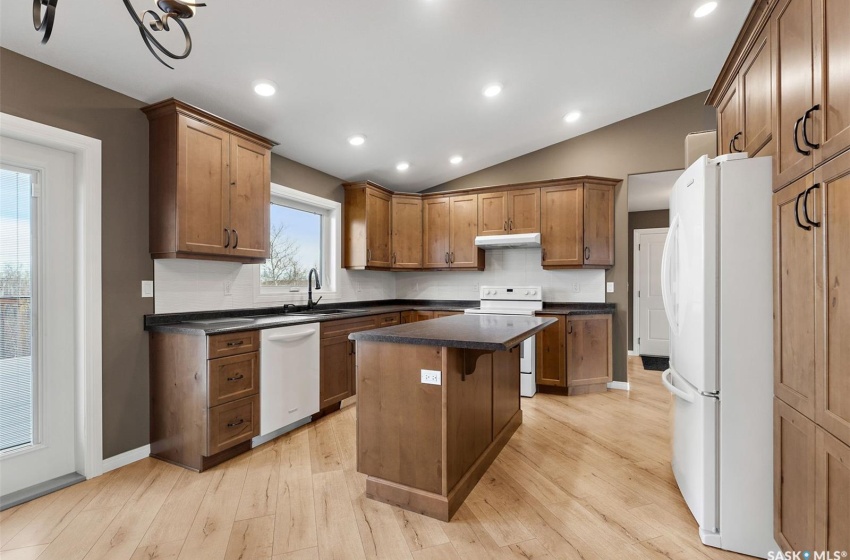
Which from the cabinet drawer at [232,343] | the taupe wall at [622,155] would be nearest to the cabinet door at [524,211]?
the taupe wall at [622,155]

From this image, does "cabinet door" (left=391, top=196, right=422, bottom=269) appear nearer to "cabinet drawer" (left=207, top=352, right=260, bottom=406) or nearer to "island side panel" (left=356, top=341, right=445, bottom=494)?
"cabinet drawer" (left=207, top=352, right=260, bottom=406)

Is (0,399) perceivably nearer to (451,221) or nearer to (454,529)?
(454,529)

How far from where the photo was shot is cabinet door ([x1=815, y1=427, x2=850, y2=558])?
3.77 ft

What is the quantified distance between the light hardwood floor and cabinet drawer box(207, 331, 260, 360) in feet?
2.43

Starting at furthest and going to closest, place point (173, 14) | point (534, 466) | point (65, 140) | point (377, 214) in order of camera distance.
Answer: point (377, 214) < point (534, 466) < point (65, 140) < point (173, 14)

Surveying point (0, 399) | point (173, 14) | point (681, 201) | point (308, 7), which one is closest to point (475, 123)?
point (308, 7)

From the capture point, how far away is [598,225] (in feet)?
14.4

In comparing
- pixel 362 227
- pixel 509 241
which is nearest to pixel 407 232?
pixel 362 227

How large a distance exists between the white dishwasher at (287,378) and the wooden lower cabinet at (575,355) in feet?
7.92

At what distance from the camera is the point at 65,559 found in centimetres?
170

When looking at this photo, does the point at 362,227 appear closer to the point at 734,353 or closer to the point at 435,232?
the point at 435,232

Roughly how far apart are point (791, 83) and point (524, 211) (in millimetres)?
3126

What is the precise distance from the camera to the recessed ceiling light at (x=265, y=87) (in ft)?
9.09

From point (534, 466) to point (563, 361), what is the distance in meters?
1.86
